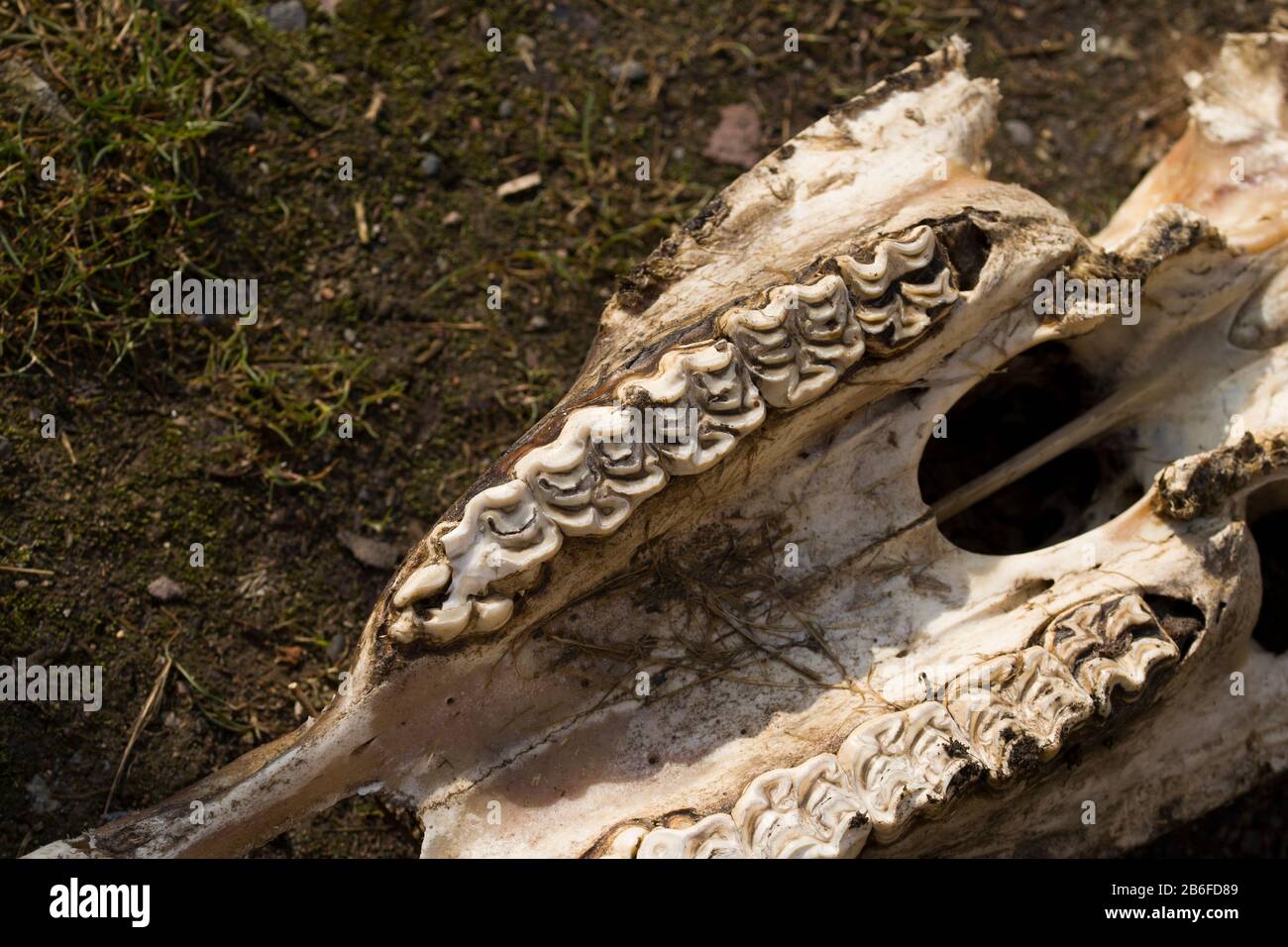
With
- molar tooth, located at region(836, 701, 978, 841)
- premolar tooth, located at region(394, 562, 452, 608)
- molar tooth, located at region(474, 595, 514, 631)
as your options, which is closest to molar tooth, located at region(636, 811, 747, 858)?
molar tooth, located at region(836, 701, 978, 841)

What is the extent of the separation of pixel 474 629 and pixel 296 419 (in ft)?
4.20

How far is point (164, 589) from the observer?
3271 millimetres

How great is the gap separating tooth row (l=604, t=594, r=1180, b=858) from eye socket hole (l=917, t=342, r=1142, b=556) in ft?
1.84

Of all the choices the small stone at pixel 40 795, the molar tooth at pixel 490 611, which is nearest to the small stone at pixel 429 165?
the molar tooth at pixel 490 611

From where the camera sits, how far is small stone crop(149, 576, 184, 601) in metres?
3.27

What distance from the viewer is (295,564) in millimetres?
3404

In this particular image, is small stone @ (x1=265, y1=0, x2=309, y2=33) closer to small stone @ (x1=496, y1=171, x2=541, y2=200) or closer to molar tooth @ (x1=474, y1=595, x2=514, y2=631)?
small stone @ (x1=496, y1=171, x2=541, y2=200)

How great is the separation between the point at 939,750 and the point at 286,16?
9.34ft

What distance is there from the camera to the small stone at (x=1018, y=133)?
13.5 ft

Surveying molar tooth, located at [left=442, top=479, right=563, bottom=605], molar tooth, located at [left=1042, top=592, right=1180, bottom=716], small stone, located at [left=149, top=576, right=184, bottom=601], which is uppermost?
molar tooth, located at [left=442, top=479, right=563, bottom=605]

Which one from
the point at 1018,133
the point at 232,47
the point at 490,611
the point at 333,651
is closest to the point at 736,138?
the point at 1018,133

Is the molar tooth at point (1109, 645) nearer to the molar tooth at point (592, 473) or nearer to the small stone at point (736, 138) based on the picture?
the molar tooth at point (592, 473)

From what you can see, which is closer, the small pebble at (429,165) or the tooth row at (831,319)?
the tooth row at (831,319)

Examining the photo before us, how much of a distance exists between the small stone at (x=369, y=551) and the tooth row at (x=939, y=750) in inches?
50.1
